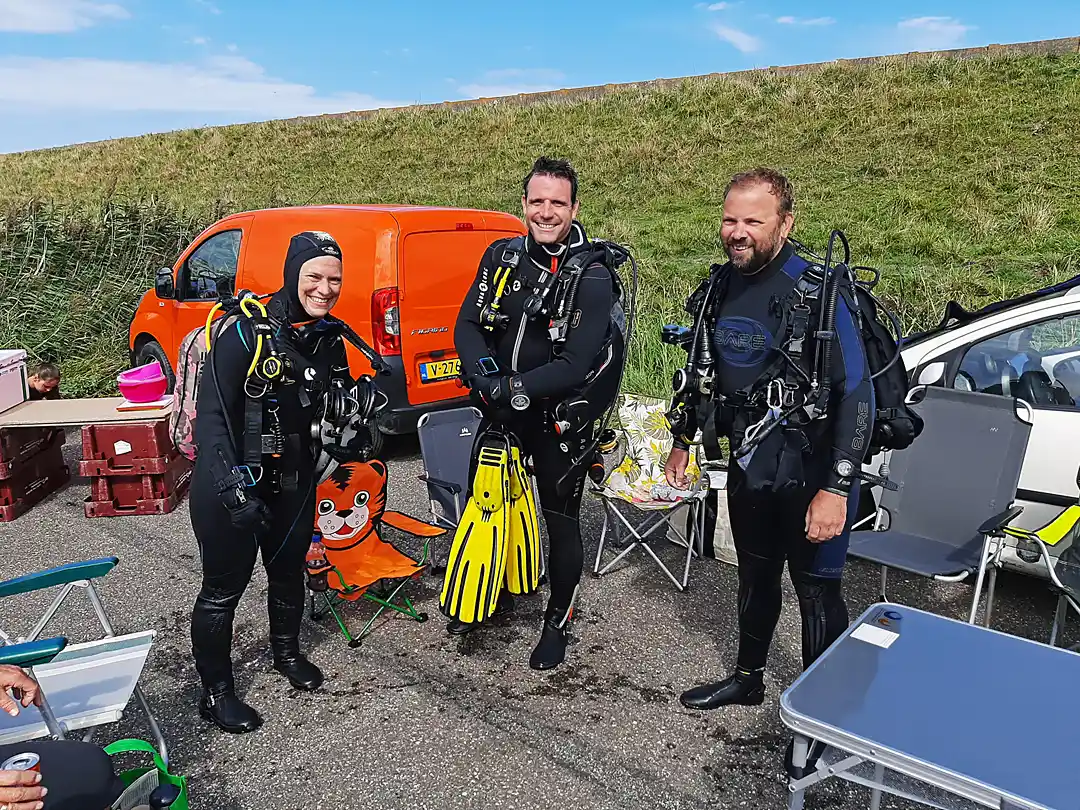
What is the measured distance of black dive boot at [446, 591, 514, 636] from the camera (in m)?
3.81

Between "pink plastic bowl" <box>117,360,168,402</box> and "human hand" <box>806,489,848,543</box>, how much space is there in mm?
4746

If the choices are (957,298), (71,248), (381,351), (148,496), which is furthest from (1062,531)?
(71,248)

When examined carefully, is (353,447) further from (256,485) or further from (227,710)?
(227,710)

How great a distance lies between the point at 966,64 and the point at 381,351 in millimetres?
21998

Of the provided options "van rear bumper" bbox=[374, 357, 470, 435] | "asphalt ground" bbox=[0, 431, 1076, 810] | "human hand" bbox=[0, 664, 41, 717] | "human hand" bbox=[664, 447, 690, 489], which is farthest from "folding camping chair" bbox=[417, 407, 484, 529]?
"human hand" bbox=[0, 664, 41, 717]

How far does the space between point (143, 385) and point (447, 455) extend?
2.40 metres

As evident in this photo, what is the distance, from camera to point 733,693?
126 inches

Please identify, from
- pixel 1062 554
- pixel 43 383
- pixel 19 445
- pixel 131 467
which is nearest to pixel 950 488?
pixel 1062 554

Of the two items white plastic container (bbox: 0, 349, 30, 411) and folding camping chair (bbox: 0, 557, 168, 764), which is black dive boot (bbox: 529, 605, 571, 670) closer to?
folding camping chair (bbox: 0, 557, 168, 764)

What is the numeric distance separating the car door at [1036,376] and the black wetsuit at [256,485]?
10.5ft

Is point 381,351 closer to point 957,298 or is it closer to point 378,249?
point 378,249

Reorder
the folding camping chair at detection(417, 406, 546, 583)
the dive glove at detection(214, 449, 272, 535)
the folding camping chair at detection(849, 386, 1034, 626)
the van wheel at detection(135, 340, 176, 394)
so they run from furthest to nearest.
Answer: the van wheel at detection(135, 340, 176, 394) < the folding camping chair at detection(417, 406, 546, 583) < the folding camping chair at detection(849, 386, 1034, 626) < the dive glove at detection(214, 449, 272, 535)

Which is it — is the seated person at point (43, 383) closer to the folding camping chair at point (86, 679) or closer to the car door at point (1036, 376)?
the folding camping chair at point (86, 679)

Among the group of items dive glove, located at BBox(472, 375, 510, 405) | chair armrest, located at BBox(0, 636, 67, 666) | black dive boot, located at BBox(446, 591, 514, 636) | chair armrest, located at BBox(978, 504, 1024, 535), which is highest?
dive glove, located at BBox(472, 375, 510, 405)
